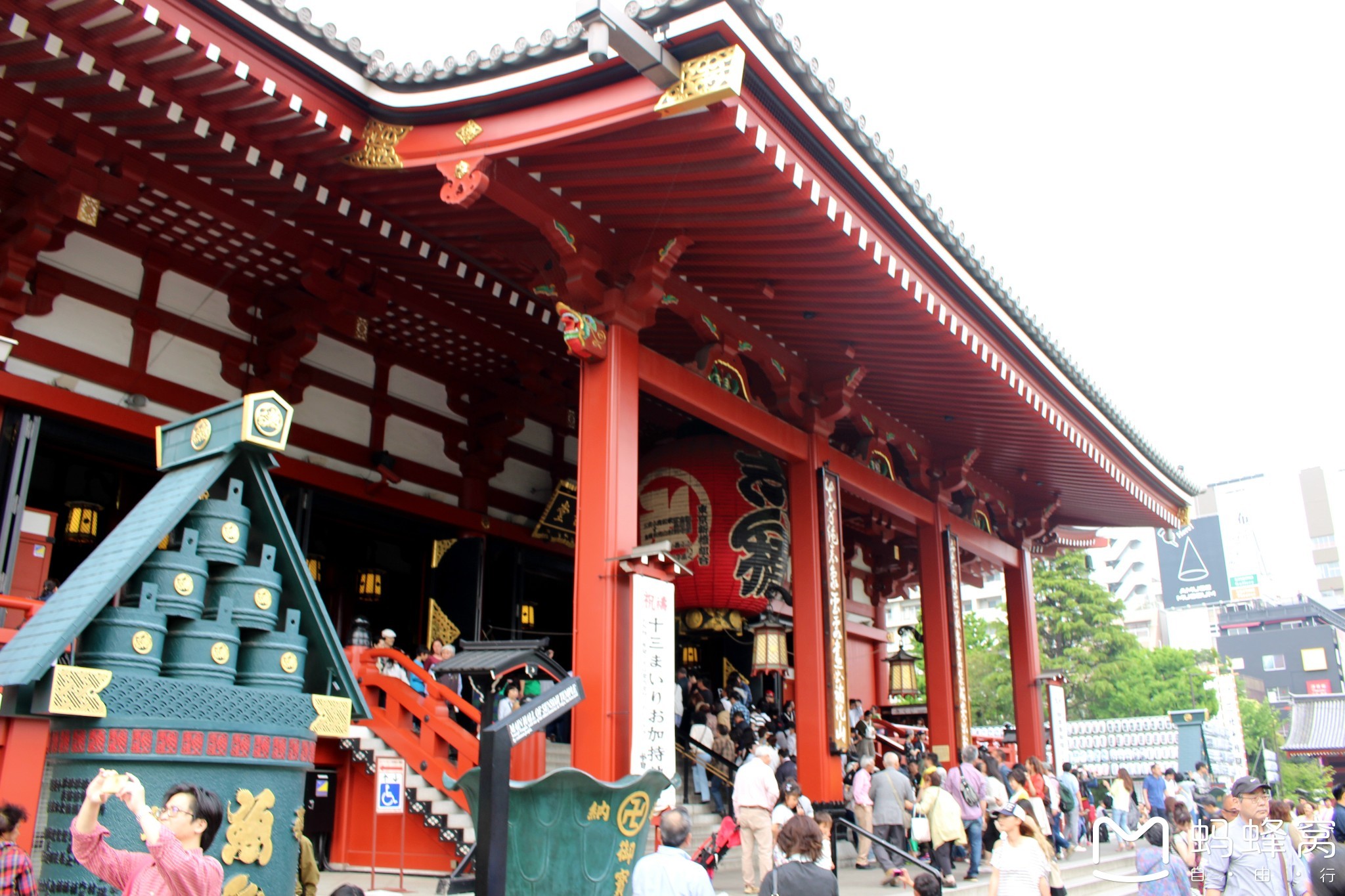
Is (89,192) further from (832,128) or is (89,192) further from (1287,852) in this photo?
(1287,852)

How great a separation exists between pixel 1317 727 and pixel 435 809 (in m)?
38.1

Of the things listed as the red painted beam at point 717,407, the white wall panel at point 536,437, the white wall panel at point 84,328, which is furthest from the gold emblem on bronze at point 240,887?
the white wall panel at point 536,437

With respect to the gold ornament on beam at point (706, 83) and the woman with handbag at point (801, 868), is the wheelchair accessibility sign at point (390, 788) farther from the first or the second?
the gold ornament on beam at point (706, 83)

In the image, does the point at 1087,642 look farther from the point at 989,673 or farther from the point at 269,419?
the point at 269,419

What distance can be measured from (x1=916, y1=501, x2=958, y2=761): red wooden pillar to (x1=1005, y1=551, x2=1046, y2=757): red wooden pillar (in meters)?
2.41

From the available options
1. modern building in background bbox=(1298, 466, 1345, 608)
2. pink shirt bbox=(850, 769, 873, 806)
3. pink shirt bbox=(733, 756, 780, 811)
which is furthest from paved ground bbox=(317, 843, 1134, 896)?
modern building in background bbox=(1298, 466, 1345, 608)

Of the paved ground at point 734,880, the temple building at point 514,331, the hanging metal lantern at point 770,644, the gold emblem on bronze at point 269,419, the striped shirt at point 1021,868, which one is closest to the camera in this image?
the gold emblem on bronze at point 269,419

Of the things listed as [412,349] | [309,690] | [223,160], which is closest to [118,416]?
[223,160]

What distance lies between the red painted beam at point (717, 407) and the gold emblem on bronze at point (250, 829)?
4907 millimetres

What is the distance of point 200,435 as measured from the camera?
3.96 meters

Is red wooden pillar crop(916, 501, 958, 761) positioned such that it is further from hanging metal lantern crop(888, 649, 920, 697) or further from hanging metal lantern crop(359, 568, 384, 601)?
hanging metal lantern crop(359, 568, 384, 601)

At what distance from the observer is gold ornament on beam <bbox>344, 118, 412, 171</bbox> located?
6781 mm

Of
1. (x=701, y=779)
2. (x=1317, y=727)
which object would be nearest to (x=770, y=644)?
(x=701, y=779)

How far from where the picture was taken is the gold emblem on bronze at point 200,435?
394cm
